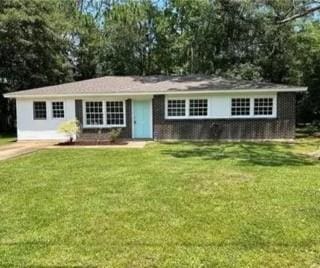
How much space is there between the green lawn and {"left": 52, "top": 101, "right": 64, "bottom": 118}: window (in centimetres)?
958

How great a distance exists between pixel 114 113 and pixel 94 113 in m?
1.03

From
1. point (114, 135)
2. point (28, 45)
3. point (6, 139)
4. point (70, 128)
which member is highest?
point (28, 45)

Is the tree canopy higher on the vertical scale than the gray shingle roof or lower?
higher

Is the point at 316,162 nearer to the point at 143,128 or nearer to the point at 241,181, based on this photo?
the point at 241,181

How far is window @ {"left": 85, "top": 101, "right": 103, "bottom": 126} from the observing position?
22.0 meters

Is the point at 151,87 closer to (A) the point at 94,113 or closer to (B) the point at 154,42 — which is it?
(A) the point at 94,113

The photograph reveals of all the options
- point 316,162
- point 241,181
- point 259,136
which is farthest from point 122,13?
point 241,181

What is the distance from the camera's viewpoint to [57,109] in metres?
22.4

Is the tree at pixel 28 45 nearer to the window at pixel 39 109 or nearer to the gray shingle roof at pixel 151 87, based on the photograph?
the gray shingle roof at pixel 151 87

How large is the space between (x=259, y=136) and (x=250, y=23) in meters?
15.7

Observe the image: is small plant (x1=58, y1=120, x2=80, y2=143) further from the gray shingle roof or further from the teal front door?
the teal front door

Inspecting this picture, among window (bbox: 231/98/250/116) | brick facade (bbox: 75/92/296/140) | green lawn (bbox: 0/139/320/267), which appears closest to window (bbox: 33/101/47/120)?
brick facade (bbox: 75/92/296/140)

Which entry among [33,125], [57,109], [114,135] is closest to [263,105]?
[114,135]

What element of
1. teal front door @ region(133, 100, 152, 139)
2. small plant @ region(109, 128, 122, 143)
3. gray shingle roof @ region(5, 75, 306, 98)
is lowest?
small plant @ region(109, 128, 122, 143)
